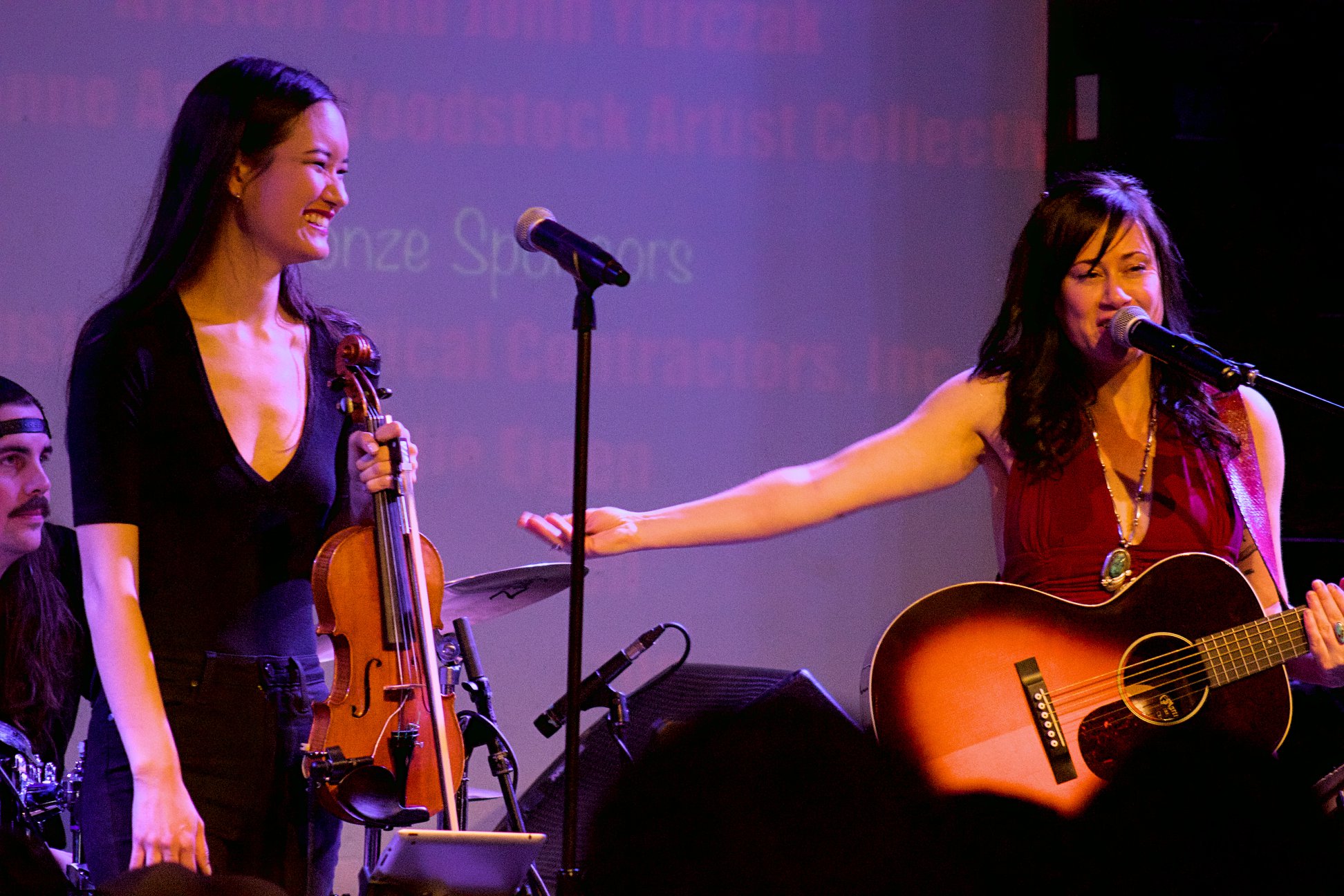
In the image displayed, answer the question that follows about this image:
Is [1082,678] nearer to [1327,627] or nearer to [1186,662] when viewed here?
[1186,662]

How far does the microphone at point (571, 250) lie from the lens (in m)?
1.91

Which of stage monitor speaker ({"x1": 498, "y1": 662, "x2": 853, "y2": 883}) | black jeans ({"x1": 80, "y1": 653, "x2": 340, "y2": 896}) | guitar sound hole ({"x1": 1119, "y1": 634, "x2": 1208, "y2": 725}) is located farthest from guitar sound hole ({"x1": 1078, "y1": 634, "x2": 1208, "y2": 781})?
black jeans ({"x1": 80, "y1": 653, "x2": 340, "y2": 896})

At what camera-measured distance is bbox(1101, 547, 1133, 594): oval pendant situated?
2.30m

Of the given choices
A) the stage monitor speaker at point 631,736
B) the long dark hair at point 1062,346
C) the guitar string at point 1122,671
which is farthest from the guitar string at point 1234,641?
the stage monitor speaker at point 631,736

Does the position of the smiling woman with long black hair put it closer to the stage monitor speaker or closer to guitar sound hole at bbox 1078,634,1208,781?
the stage monitor speaker

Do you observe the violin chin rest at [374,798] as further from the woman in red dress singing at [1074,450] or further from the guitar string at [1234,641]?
the guitar string at [1234,641]

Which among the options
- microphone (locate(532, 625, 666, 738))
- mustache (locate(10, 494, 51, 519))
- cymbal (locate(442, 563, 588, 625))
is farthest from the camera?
mustache (locate(10, 494, 51, 519))

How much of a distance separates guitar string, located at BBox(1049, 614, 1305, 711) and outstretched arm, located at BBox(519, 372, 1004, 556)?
1.40ft

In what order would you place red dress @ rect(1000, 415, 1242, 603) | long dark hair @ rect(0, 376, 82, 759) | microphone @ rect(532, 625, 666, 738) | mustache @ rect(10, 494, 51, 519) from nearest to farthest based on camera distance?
red dress @ rect(1000, 415, 1242, 603), microphone @ rect(532, 625, 666, 738), long dark hair @ rect(0, 376, 82, 759), mustache @ rect(10, 494, 51, 519)

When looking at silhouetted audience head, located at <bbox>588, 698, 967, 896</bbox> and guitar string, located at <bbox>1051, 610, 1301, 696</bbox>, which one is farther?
guitar string, located at <bbox>1051, 610, 1301, 696</bbox>

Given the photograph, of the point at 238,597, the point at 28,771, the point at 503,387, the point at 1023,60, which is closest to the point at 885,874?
the point at 238,597

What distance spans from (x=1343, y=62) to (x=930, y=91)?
3.94ft

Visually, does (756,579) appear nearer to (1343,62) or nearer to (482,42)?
(482,42)

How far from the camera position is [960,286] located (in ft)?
14.6
